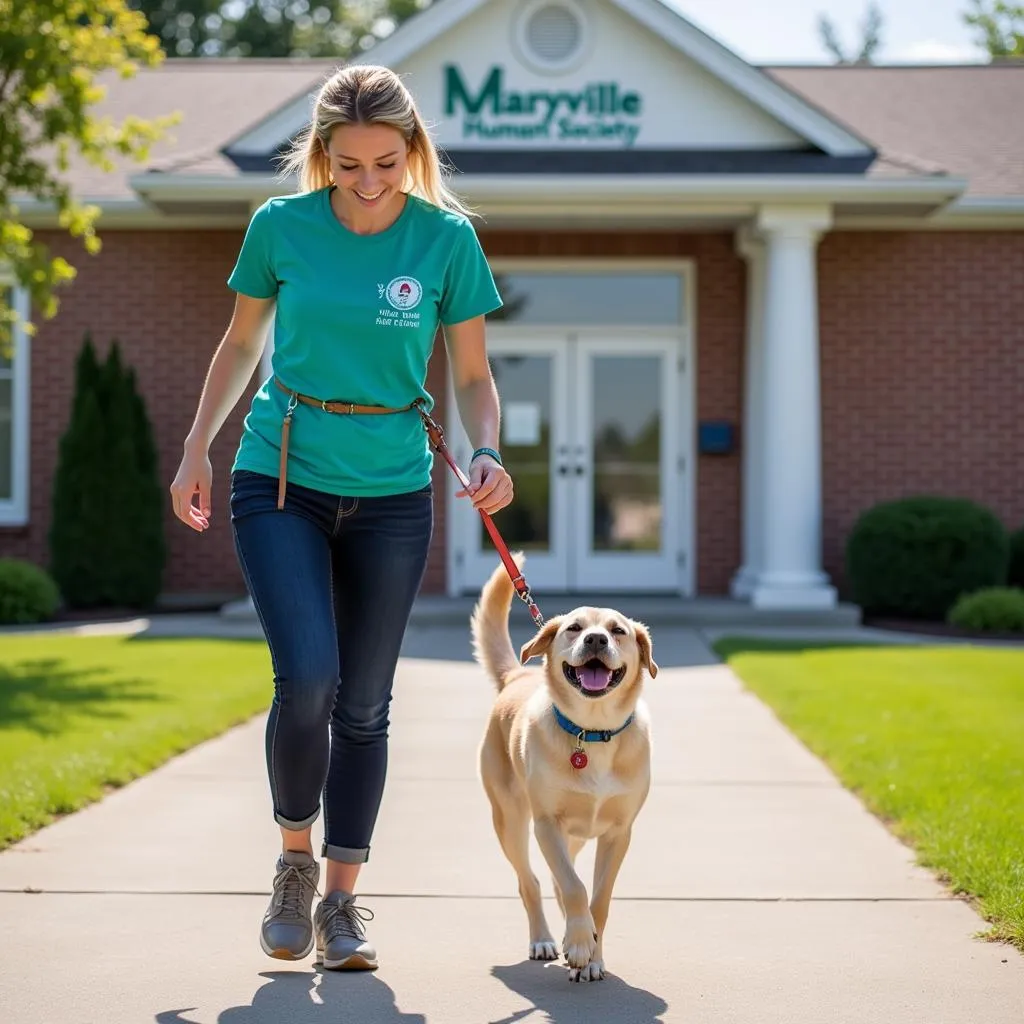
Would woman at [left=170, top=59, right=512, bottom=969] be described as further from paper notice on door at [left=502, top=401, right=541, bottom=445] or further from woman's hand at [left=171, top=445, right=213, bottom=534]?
paper notice on door at [left=502, top=401, right=541, bottom=445]

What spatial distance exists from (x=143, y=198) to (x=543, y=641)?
10.4 m

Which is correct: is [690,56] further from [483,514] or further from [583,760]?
[583,760]

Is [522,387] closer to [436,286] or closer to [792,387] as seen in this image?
[792,387]

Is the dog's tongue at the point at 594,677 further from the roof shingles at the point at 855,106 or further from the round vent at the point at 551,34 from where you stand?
the roof shingles at the point at 855,106

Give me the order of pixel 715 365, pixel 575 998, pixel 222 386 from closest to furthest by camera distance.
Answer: pixel 575 998 < pixel 222 386 < pixel 715 365

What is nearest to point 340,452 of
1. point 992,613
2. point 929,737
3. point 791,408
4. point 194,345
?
point 929,737

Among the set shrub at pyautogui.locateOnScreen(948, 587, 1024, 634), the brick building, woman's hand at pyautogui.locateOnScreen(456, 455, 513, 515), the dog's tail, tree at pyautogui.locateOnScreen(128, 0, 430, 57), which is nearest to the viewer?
woman's hand at pyautogui.locateOnScreen(456, 455, 513, 515)

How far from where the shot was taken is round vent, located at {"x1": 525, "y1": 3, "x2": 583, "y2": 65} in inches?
555

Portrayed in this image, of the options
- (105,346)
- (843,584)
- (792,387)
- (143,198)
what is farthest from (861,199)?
(105,346)

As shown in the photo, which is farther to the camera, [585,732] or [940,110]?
[940,110]

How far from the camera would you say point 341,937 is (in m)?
4.09

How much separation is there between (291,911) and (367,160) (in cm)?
190

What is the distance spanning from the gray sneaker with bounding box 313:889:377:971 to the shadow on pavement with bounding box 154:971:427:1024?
0.03 m

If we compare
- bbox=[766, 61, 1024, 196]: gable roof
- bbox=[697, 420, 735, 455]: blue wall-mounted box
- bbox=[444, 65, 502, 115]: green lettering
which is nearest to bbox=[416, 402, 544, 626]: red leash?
bbox=[444, 65, 502, 115]: green lettering
